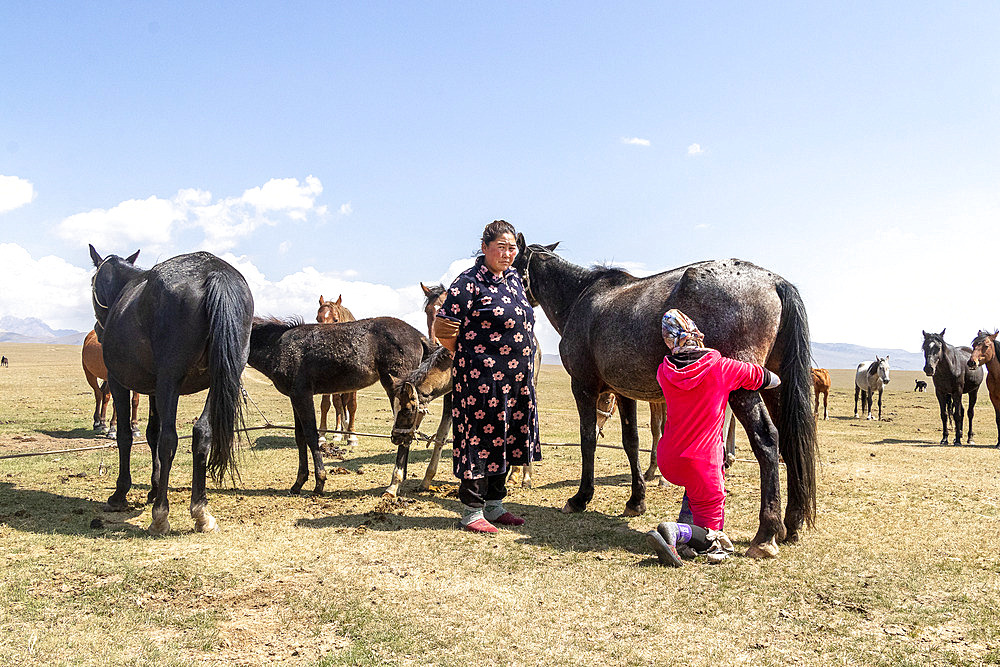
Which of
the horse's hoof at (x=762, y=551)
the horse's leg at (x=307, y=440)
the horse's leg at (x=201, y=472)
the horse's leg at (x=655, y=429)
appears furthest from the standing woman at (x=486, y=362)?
the horse's leg at (x=655, y=429)

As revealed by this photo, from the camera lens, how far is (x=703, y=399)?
446cm

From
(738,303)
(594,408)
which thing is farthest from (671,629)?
(594,408)

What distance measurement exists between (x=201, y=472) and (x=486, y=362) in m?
2.62

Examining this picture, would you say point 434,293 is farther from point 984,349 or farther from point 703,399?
point 984,349

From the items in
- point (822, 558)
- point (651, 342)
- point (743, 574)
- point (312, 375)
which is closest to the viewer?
point (743, 574)

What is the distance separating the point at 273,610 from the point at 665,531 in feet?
8.69

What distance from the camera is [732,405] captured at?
4.96 m

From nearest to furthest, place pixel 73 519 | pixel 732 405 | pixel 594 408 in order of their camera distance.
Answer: pixel 732 405
pixel 73 519
pixel 594 408

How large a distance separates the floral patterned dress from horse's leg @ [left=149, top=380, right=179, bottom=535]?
2439 mm

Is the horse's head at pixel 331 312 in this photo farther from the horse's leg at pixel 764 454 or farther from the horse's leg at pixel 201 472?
the horse's leg at pixel 764 454

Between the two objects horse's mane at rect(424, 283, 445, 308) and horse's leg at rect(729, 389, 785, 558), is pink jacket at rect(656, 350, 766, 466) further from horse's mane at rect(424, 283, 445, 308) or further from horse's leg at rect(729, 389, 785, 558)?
horse's mane at rect(424, 283, 445, 308)

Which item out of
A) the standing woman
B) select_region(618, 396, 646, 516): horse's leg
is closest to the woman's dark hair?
the standing woman

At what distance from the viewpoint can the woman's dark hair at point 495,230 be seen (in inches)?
217

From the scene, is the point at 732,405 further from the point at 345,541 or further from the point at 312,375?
the point at 312,375
